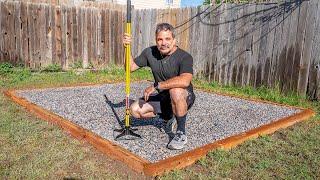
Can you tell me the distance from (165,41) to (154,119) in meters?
Answer: 1.91

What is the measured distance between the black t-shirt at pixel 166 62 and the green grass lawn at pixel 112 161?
45.7 inches

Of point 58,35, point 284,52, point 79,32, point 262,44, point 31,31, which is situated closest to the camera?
point 284,52

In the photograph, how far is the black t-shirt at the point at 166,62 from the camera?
479 cm

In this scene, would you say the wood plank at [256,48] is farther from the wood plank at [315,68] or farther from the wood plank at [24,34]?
the wood plank at [24,34]

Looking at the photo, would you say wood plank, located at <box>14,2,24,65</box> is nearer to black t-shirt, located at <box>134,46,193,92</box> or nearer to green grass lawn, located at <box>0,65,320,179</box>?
green grass lawn, located at <box>0,65,320,179</box>

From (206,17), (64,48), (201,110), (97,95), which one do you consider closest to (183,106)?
(201,110)

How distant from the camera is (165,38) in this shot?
4.75 m

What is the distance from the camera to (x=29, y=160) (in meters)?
4.23

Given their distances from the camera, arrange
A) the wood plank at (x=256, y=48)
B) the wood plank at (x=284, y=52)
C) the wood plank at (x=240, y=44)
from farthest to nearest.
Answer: the wood plank at (x=240, y=44) < the wood plank at (x=256, y=48) < the wood plank at (x=284, y=52)

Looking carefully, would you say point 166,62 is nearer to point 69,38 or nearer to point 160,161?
point 160,161

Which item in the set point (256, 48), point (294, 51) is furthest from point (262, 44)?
point (294, 51)

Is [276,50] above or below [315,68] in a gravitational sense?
above

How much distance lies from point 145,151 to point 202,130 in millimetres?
1373

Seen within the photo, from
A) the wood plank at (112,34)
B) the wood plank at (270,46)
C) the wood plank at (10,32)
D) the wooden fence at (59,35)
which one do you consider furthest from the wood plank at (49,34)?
the wood plank at (270,46)
